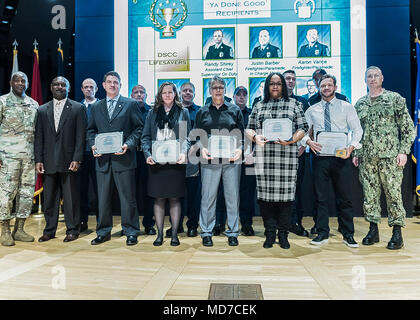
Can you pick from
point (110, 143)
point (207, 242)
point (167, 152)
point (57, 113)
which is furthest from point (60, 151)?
point (207, 242)

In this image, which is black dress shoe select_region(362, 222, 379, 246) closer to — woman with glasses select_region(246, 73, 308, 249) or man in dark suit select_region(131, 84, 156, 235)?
woman with glasses select_region(246, 73, 308, 249)

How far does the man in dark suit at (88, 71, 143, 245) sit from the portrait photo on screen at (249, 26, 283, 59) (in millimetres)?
2550

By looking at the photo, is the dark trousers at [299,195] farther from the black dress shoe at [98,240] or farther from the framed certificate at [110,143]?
the black dress shoe at [98,240]

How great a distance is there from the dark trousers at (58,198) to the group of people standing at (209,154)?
1 cm

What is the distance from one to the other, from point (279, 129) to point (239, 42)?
265 centimetres

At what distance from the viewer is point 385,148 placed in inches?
127

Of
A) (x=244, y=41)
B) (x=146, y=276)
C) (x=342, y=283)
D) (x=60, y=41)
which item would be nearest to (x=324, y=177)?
(x=342, y=283)

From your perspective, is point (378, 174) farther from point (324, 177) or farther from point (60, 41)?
point (60, 41)

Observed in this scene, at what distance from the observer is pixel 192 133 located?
3.37 metres

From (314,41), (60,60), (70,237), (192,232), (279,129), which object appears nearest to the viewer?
(279,129)

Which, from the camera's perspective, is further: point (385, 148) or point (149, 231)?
point (149, 231)

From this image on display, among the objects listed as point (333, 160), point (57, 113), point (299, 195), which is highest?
point (57, 113)

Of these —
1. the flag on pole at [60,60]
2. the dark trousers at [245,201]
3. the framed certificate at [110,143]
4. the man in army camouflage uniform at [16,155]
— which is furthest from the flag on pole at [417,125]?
the flag on pole at [60,60]

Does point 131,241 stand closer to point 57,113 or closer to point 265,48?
point 57,113
